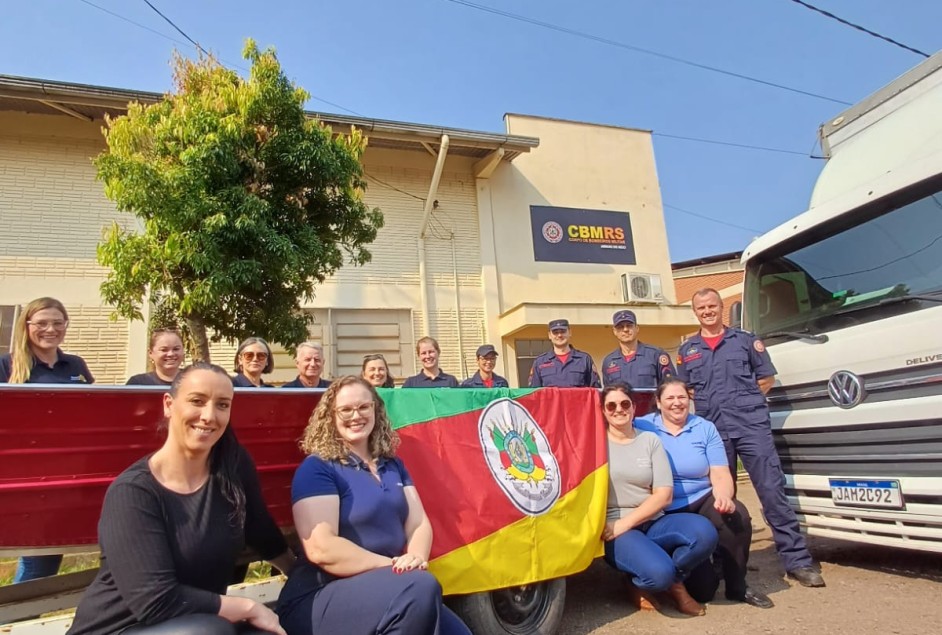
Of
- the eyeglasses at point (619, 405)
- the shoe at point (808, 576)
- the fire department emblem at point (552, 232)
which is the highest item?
the fire department emblem at point (552, 232)

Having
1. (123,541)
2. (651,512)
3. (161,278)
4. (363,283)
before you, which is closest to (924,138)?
(651,512)

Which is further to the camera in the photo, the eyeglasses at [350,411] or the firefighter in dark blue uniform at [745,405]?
the firefighter in dark blue uniform at [745,405]

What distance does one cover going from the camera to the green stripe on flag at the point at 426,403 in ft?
10.2

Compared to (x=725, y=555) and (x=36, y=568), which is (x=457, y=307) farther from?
(x=36, y=568)

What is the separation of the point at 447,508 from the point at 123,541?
5.28ft

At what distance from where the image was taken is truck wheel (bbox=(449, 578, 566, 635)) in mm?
2920

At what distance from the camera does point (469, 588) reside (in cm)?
290

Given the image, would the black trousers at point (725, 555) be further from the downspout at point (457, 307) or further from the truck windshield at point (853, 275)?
the downspout at point (457, 307)

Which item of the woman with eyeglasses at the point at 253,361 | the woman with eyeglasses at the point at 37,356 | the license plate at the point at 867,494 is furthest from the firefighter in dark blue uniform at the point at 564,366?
the woman with eyeglasses at the point at 37,356

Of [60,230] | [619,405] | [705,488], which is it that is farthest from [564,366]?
[60,230]

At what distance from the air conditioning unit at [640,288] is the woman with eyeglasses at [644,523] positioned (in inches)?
313

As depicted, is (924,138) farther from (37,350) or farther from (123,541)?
(37,350)

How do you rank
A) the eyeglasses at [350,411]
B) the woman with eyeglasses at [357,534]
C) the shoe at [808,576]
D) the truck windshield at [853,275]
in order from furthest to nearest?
the shoe at [808,576] < the truck windshield at [853,275] < the eyeglasses at [350,411] < the woman with eyeglasses at [357,534]

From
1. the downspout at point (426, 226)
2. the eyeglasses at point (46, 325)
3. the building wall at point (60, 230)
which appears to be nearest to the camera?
the eyeglasses at point (46, 325)
